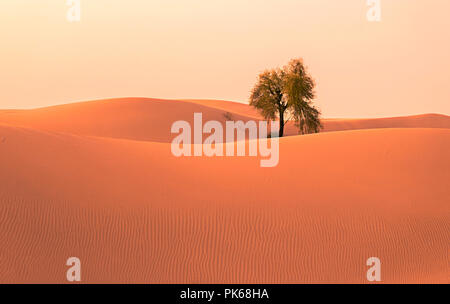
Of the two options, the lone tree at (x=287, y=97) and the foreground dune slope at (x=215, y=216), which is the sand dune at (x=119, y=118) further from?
the foreground dune slope at (x=215, y=216)

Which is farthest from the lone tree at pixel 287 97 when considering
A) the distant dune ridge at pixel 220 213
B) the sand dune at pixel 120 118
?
the distant dune ridge at pixel 220 213

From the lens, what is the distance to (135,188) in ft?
32.8

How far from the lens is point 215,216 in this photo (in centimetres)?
895

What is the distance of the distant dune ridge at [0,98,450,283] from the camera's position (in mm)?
7484

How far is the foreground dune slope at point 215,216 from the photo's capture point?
24.5 feet

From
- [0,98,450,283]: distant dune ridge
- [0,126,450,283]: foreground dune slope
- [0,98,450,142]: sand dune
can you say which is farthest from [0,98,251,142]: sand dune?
[0,126,450,283]: foreground dune slope

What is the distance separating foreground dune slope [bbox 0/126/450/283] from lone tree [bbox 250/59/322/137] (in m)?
19.8

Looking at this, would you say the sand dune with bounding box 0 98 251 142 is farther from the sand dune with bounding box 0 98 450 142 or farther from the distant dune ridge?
the distant dune ridge

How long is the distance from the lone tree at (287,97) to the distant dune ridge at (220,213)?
18.8 metres

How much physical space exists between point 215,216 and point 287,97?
2499 cm

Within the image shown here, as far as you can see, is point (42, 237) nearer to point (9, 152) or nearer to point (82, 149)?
point (9, 152)

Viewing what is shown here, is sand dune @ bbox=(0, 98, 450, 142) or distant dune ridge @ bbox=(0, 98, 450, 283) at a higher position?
sand dune @ bbox=(0, 98, 450, 142)

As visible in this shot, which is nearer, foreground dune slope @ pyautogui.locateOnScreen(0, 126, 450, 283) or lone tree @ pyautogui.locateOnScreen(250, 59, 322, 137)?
foreground dune slope @ pyautogui.locateOnScreen(0, 126, 450, 283)

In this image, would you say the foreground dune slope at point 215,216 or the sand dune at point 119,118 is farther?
the sand dune at point 119,118
